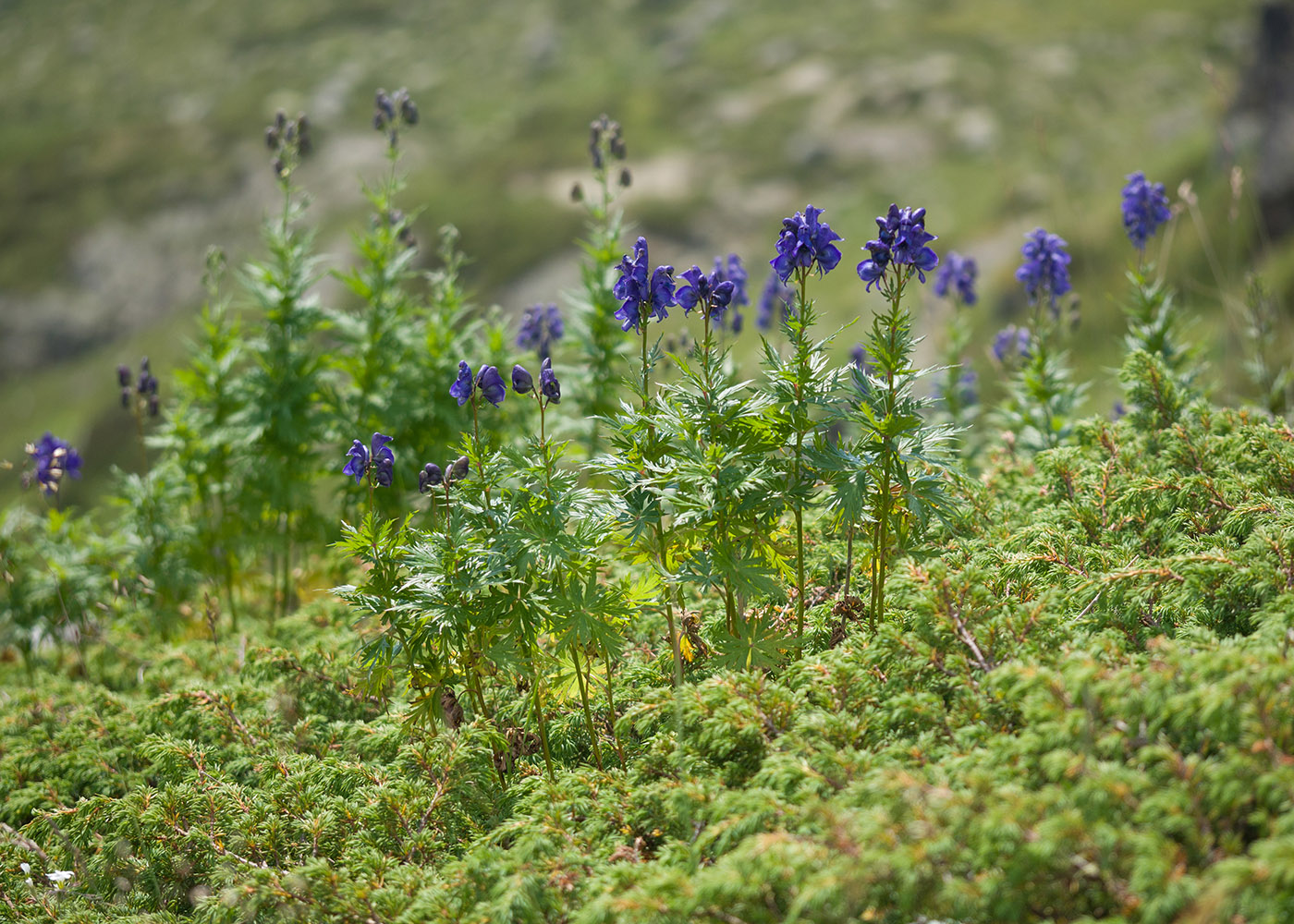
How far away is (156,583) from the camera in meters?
6.21

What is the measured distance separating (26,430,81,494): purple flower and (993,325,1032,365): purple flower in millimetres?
6662

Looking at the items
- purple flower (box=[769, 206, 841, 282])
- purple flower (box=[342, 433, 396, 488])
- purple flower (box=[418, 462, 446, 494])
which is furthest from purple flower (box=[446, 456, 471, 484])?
purple flower (box=[769, 206, 841, 282])

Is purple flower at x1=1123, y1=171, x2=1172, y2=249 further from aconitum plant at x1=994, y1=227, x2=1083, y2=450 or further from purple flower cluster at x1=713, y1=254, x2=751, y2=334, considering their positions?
purple flower cluster at x1=713, y1=254, x2=751, y2=334

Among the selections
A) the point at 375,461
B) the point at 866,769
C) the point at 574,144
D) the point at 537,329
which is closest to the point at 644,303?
the point at 375,461

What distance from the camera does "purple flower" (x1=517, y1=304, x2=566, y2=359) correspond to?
6914 mm

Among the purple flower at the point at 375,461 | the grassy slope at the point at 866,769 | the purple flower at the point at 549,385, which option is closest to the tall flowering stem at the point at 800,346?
the grassy slope at the point at 866,769

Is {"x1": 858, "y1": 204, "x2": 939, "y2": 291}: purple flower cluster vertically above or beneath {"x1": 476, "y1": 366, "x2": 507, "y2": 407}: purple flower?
above

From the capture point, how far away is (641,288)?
10.9ft

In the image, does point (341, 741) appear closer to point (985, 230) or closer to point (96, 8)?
point (985, 230)

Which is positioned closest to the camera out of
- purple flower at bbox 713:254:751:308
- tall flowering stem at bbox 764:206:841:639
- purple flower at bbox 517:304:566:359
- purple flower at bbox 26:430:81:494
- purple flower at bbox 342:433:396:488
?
tall flowering stem at bbox 764:206:841:639

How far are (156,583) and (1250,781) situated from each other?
6.31 metres

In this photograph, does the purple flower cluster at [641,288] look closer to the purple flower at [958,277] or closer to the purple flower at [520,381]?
the purple flower at [520,381]

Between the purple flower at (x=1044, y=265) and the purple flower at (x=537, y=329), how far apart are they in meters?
3.26

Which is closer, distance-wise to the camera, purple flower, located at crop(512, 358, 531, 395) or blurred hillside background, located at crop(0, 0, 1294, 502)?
purple flower, located at crop(512, 358, 531, 395)
